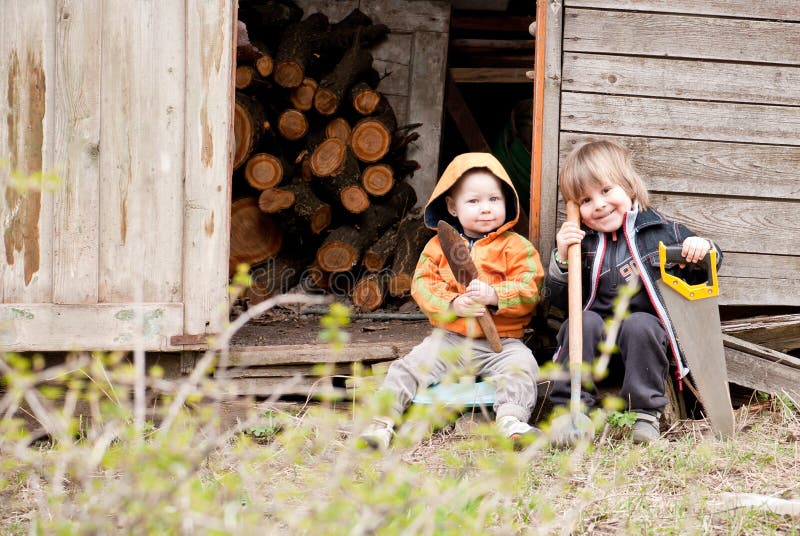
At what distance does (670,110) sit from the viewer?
4.12m

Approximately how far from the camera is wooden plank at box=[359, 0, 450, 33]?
20.5 ft

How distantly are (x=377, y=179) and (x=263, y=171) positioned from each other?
73 cm

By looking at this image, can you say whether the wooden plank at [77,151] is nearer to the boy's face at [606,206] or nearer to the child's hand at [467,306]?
the child's hand at [467,306]

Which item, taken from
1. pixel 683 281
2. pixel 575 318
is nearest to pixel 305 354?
pixel 575 318

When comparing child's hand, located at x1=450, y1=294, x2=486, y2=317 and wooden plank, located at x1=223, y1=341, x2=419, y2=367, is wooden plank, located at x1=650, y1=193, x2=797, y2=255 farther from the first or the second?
wooden plank, located at x1=223, y1=341, x2=419, y2=367

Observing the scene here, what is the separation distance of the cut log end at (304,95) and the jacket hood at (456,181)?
1711mm

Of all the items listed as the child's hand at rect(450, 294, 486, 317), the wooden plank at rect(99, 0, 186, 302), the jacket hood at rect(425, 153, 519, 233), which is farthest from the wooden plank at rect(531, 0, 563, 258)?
the wooden plank at rect(99, 0, 186, 302)

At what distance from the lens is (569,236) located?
365 centimetres

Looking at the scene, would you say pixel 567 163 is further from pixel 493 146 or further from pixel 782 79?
pixel 493 146

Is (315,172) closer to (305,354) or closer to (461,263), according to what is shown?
(305,354)

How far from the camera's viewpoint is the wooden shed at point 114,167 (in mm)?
3619

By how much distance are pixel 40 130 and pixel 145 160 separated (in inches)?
17.4

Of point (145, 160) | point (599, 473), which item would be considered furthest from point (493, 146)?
point (599, 473)

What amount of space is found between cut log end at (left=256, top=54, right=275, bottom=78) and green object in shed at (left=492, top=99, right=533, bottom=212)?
1.98m
